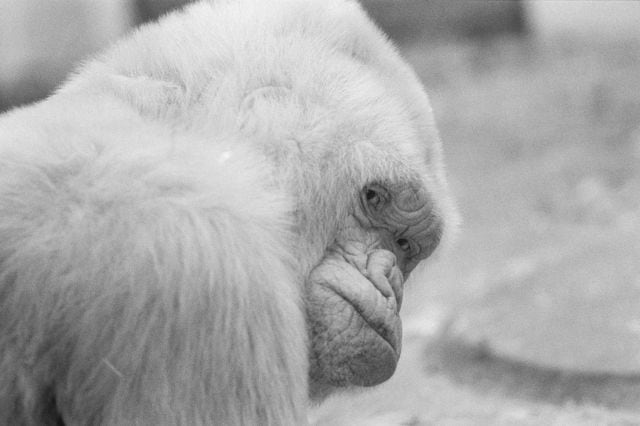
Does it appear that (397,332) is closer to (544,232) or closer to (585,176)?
(544,232)

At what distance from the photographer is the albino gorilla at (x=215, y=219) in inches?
106

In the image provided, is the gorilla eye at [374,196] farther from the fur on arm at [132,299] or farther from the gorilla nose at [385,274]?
the fur on arm at [132,299]

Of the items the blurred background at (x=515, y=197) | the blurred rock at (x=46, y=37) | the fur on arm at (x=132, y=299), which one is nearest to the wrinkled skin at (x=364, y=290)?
the fur on arm at (x=132, y=299)

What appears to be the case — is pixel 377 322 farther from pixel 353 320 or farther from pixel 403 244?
pixel 403 244

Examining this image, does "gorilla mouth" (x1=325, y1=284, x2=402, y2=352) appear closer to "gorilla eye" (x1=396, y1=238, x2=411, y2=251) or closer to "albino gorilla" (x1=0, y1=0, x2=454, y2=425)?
"albino gorilla" (x1=0, y1=0, x2=454, y2=425)

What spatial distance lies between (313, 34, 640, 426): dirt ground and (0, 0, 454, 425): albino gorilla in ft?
2.60

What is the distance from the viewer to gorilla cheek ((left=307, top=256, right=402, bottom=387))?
339 cm

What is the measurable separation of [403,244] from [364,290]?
431 millimetres

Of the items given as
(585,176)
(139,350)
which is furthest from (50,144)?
(585,176)

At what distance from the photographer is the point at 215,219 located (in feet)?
9.26

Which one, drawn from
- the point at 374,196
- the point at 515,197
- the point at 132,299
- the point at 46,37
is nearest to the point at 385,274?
the point at 374,196

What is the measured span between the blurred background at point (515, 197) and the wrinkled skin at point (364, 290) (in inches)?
25.9

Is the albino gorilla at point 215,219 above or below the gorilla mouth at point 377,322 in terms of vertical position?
above

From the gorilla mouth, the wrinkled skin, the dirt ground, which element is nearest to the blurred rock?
the dirt ground
